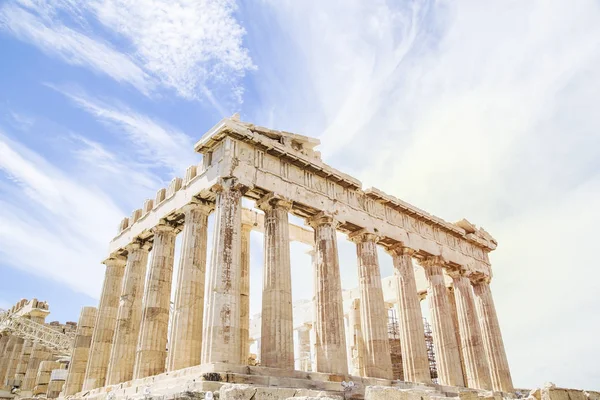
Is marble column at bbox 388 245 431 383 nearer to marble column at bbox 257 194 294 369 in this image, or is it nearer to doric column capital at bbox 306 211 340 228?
Result: doric column capital at bbox 306 211 340 228

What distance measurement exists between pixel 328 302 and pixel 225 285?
188 inches

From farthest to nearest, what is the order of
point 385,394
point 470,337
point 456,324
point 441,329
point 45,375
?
point 456,324 → point 45,375 → point 470,337 → point 441,329 → point 385,394

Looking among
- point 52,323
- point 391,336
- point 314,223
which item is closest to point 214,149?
point 314,223

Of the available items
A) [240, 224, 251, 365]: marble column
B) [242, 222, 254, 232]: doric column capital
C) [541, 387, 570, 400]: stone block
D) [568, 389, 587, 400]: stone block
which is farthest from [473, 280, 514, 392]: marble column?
[242, 222, 254, 232]: doric column capital

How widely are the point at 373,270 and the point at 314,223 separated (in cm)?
350

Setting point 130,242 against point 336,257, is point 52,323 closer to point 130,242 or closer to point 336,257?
point 130,242

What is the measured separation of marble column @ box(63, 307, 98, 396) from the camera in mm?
21531

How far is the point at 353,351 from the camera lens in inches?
1099

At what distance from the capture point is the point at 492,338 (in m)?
26.2

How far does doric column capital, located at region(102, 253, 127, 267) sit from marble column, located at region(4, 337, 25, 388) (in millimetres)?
20323

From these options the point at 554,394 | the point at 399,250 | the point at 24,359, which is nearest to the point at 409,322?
the point at 399,250

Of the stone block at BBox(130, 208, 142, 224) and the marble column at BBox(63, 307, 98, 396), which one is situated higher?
the stone block at BBox(130, 208, 142, 224)

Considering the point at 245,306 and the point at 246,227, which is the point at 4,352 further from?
the point at 245,306

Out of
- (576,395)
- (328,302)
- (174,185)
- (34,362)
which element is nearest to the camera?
(576,395)
